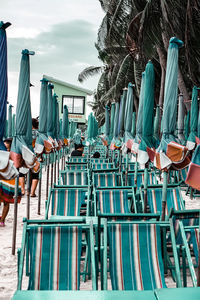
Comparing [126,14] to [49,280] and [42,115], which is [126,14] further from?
[49,280]

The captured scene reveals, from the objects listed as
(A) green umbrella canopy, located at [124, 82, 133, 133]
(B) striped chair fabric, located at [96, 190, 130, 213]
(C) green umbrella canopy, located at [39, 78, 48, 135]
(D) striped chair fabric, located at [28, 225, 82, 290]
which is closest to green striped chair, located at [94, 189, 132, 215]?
(B) striped chair fabric, located at [96, 190, 130, 213]

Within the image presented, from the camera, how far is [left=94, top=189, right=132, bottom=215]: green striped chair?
523cm

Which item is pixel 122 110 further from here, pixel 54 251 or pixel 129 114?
pixel 54 251

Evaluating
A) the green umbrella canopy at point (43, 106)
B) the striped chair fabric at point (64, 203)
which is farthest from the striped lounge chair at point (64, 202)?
the green umbrella canopy at point (43, 106)

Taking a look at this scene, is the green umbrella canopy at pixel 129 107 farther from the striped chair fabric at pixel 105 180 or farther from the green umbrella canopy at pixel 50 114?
the striped chair fabric at pixel 105 180

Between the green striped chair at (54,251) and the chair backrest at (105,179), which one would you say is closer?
the green striped chair at (54,251)

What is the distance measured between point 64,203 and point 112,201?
2.41 ft

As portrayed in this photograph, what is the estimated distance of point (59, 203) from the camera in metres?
5.45

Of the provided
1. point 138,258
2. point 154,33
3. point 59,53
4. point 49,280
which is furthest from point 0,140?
point 59,53

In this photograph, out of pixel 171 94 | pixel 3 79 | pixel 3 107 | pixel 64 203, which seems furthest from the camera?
pixel 64 203

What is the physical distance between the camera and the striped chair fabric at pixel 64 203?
214 inches

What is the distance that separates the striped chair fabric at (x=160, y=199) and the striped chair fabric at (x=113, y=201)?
42 cm

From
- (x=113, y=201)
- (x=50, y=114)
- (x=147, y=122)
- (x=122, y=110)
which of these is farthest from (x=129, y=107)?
(x=113, y=201)

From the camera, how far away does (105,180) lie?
22.9ft
